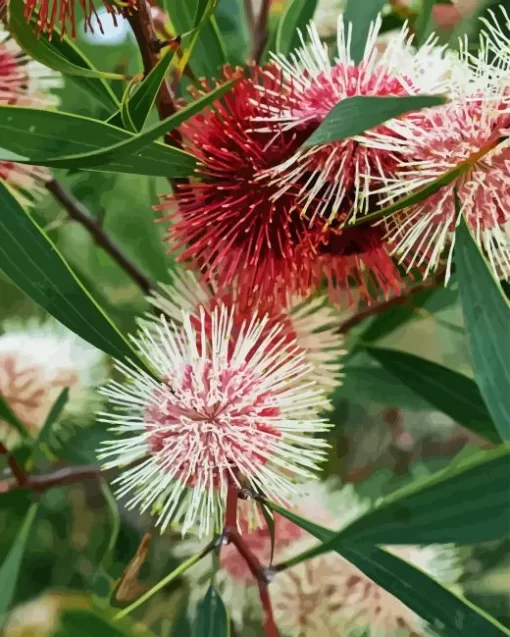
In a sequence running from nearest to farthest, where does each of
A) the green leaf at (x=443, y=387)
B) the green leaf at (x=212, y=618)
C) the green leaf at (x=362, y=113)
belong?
the green leaf at (x=362, y=113) < the green leaf at (x=212, y=618) < the green leaf at (x=443, y=387)

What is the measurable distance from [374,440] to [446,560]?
0.48 ft

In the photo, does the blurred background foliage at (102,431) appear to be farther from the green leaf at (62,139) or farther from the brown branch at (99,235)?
the green leaf at (62,139)

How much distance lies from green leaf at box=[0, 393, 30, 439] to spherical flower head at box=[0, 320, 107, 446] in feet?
0.04

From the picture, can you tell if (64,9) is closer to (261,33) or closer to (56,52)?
(56,52)

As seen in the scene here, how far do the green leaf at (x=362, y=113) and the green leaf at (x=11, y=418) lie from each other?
30cm

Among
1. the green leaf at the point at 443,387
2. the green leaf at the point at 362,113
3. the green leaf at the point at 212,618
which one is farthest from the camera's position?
the green leaf at the point at 443,387

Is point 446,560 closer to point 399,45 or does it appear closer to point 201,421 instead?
point 201,421

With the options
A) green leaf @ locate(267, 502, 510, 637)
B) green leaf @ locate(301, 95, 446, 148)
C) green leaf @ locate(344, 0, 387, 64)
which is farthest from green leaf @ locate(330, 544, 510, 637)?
green leaf @ locate(344, 0, 387, 64)

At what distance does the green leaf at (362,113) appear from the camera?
0.30 m

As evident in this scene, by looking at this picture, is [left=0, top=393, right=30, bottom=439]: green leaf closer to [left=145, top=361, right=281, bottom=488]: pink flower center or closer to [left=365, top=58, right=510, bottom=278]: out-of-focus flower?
[left=145, top=361, right=281, bottom=488]: pink flower center

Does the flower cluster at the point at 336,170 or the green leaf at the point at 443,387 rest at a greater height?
the flower cluster at the point at 336,170

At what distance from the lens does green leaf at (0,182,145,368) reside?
0.40 metres

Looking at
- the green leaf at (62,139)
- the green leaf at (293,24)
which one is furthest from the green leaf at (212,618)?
the green leaf at (293,24)

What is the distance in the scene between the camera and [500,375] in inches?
14.0
